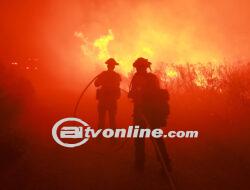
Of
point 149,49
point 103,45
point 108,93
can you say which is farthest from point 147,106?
point 103,45

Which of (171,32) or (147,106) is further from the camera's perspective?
(171,32)

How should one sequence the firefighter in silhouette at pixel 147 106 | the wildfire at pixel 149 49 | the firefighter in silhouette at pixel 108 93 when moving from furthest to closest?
the wildfire at pixel 149 49, the firefighter in silhouette at pixel 108 93, the firefighter in silhouette at pixel 147 106

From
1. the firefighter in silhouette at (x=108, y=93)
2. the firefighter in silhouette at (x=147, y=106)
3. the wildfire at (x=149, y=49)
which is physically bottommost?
the firefighter in silhouette at (x=147, y=106)

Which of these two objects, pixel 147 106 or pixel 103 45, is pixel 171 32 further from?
pixel 147 106

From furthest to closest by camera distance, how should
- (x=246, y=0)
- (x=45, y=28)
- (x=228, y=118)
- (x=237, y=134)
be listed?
(x=45, y=28)
(x=246, y=0)
(x=228, y=118)
(x=237, y=134)

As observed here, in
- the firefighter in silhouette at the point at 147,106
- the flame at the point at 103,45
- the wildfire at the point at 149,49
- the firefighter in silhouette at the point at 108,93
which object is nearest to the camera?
the firefighter in silhouette at the point at 147,106

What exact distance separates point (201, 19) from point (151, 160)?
64.5 ft

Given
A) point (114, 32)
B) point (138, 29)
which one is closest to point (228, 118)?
point (138, 29)

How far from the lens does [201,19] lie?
83.3 feet

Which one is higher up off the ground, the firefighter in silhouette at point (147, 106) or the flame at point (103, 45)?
the flame at point (103, 45)

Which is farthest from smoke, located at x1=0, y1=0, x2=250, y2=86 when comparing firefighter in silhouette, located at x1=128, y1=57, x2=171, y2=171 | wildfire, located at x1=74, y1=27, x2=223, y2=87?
firefighter in silhouette, located at x1=128, y1=57, x2=171, y2=171

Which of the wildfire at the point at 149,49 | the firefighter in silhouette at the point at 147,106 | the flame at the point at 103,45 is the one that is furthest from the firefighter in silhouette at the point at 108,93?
the flame at the point at 103,45

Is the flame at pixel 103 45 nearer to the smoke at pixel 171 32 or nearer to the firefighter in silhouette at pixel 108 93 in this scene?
the smoke at pixel 171 32

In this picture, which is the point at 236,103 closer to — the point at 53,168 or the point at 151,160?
the point at 151,160
